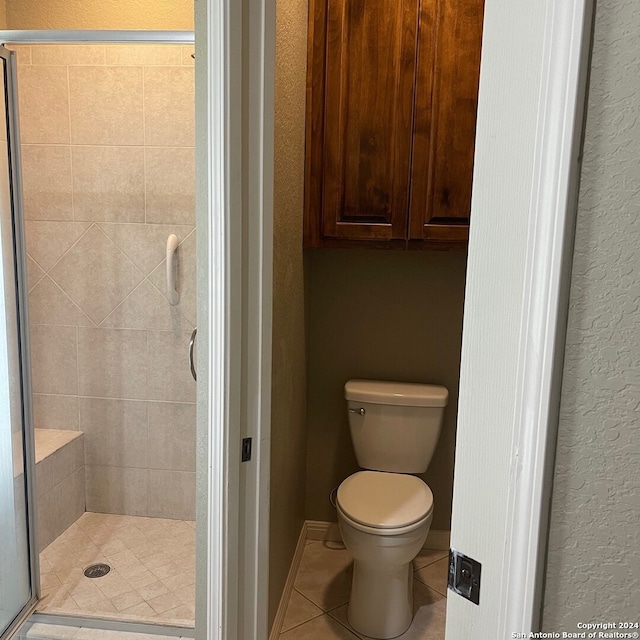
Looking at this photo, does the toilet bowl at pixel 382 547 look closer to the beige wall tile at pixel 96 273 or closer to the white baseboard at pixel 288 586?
the white baseboard at pixel 288 586

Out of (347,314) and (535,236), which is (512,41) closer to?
(535,236)

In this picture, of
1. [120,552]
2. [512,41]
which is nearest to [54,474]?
[120,552]

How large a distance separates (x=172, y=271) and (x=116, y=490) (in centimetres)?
104

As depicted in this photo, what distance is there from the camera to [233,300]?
1417 millimetres

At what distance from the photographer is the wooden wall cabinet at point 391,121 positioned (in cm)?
230

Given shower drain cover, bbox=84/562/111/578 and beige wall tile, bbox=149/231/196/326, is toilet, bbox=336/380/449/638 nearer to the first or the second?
beige wall tile, bbox=149/231/196/326

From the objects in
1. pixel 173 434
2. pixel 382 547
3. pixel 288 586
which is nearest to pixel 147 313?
pixel 173 434

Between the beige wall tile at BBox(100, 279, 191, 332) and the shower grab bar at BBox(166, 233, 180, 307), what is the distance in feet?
0.13

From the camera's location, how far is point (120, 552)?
103 inches

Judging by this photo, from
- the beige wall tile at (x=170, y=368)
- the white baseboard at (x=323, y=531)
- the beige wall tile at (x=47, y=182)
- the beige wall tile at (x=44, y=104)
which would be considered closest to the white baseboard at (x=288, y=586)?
the white baseboard at (x=323, y=531)

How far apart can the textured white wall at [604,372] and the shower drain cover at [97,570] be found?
207 cm

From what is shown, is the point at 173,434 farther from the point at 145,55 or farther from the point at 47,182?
the point at 145,55

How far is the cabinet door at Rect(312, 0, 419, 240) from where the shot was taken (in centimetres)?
231

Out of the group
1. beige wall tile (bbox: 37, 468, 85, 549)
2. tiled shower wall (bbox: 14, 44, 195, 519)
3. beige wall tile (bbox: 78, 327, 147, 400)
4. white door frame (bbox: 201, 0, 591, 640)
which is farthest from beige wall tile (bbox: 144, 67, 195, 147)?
white door frame (bbox: 201, 0, 591, 640)
